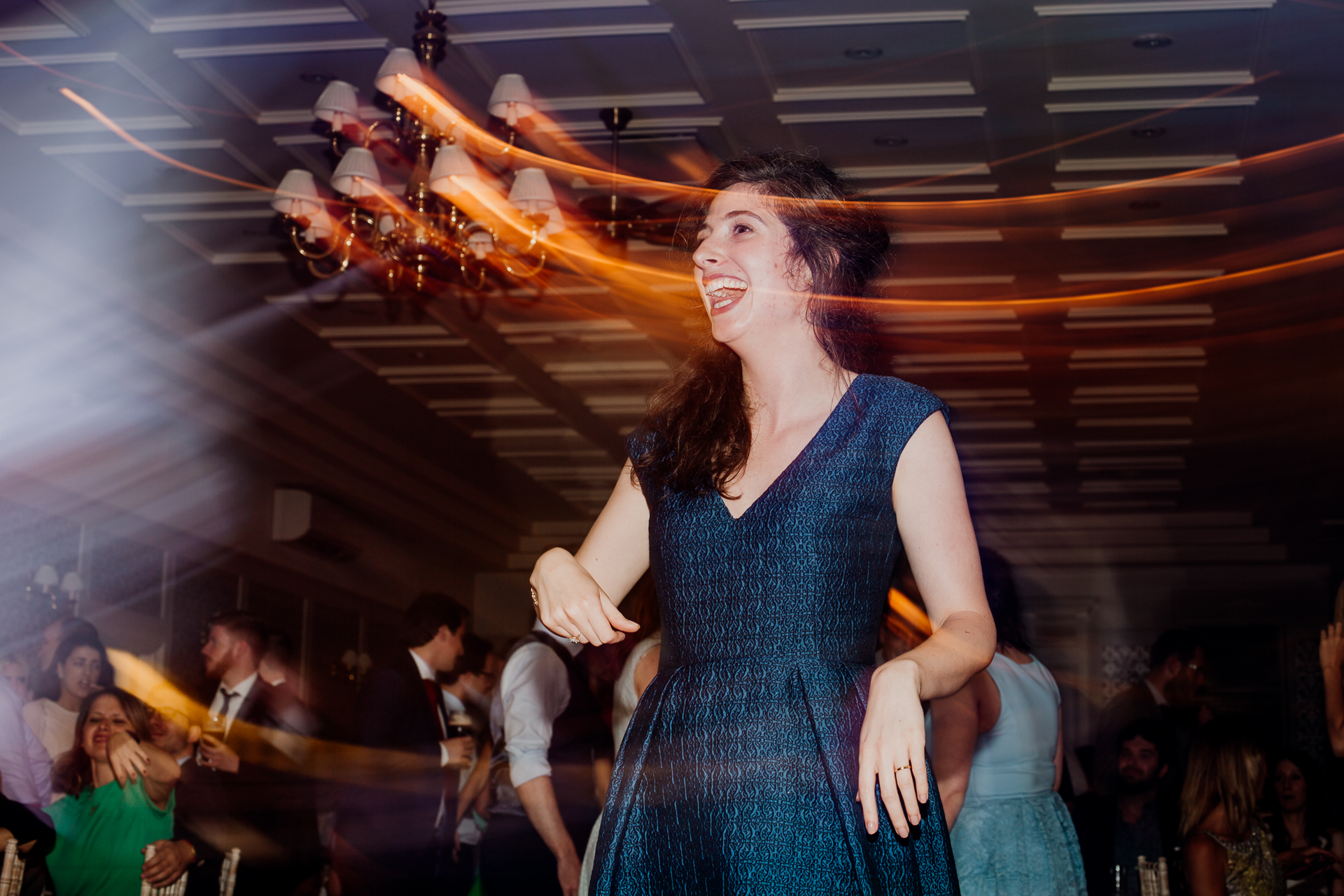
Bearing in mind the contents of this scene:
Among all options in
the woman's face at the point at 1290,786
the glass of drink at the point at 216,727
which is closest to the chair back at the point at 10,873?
the glass of drink at the point at 216,727

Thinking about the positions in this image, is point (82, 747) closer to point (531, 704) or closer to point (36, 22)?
point (531, 704)

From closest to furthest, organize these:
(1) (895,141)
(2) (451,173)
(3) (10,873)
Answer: (3) (10,873) < (2) (451,173) < (1) (895,141)

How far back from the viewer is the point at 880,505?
1.08 m

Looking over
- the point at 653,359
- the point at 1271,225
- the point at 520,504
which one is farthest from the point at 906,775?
the point at 520,504

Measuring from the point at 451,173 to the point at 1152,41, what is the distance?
2664 millimetres

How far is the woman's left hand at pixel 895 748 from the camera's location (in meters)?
0.89

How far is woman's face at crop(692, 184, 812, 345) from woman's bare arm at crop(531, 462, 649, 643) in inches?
7.1

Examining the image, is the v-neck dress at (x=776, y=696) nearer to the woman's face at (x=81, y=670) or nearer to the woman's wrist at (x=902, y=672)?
the woman's wrist at (x=902, y=672)

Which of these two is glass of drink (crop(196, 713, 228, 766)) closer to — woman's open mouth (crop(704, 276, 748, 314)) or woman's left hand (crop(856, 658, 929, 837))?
woman's open mouth (crop(704, 276, 748, 314))

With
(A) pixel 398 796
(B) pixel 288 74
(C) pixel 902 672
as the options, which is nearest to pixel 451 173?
(B) pixel 288 74

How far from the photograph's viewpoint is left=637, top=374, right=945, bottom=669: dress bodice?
3.43 ft

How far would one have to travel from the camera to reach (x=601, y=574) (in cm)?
119

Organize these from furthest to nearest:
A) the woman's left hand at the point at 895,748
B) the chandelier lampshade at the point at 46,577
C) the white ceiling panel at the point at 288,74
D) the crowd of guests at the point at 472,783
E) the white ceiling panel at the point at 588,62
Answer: the chandelier lampshade at the point at 46,577
the white ceiling panel at the point at 288,74
the white ceiling panel at the point at 588,62
the crowd of guests at the point at 472,783
the woman's left hand at the point at 895,748

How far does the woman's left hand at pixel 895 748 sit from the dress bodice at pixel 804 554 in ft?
0.44
